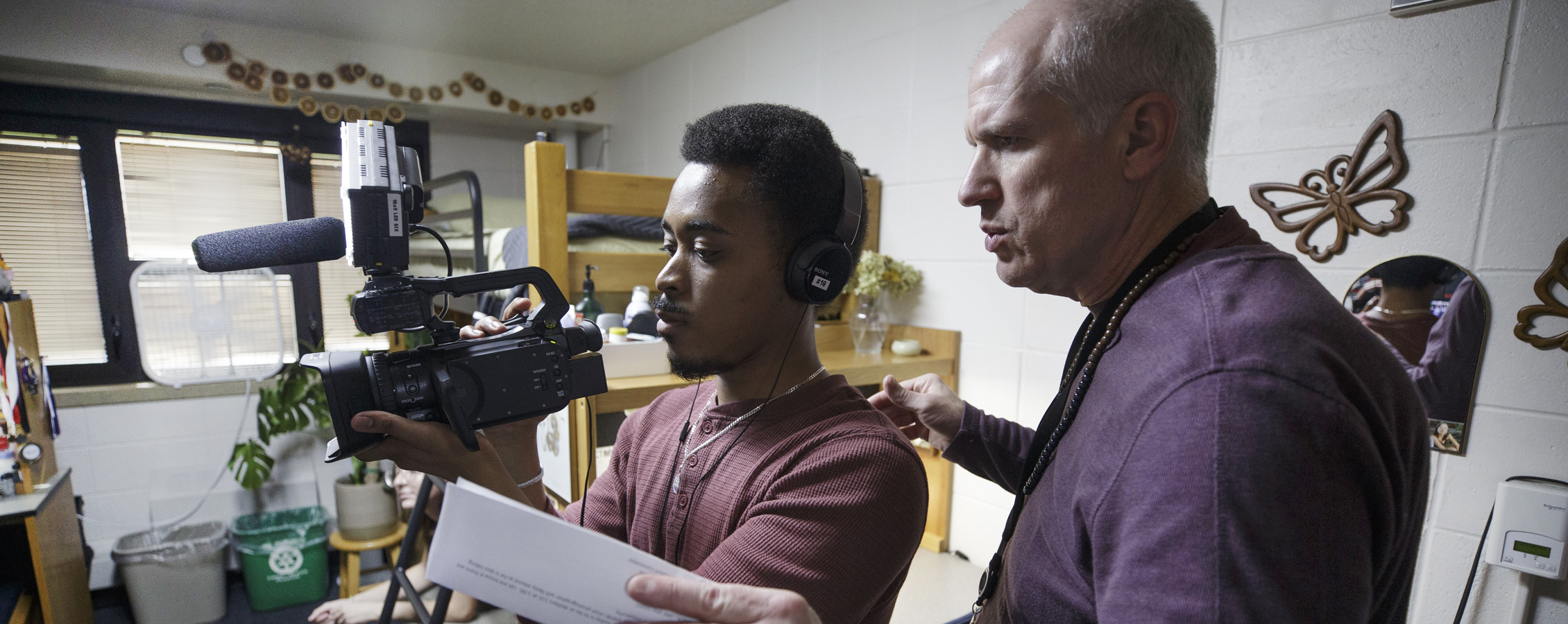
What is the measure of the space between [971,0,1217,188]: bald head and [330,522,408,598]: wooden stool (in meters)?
2.80

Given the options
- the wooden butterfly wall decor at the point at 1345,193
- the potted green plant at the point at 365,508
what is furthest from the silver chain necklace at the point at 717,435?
the potted green plant at the point at 365,508

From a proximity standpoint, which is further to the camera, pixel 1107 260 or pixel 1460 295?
pixel 1460 295

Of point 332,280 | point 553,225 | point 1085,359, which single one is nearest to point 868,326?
point 553,225

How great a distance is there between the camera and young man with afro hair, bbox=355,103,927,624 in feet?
2.12

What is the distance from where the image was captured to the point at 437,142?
11.8ft

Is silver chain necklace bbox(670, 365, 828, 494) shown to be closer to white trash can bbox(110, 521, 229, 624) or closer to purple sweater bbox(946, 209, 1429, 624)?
purple sweater bbox(946, 209, 1429, 624)

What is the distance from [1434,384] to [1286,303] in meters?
1.31

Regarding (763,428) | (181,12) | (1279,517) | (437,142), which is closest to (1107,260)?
(1279,517)

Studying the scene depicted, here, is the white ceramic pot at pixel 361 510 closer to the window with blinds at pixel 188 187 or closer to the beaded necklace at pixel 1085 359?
the window with blinds at pixel 188 187

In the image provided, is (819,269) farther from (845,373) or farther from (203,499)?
(203,499)

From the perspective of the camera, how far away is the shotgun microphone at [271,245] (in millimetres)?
622

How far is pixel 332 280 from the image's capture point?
3.31 meters

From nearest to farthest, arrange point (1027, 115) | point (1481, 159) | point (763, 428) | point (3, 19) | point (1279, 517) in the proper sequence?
point (1279, 517), point (1027, 115), point (763, 428), point (1481, 159), point (3, 19)

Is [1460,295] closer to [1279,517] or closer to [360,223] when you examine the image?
[1279,517]
